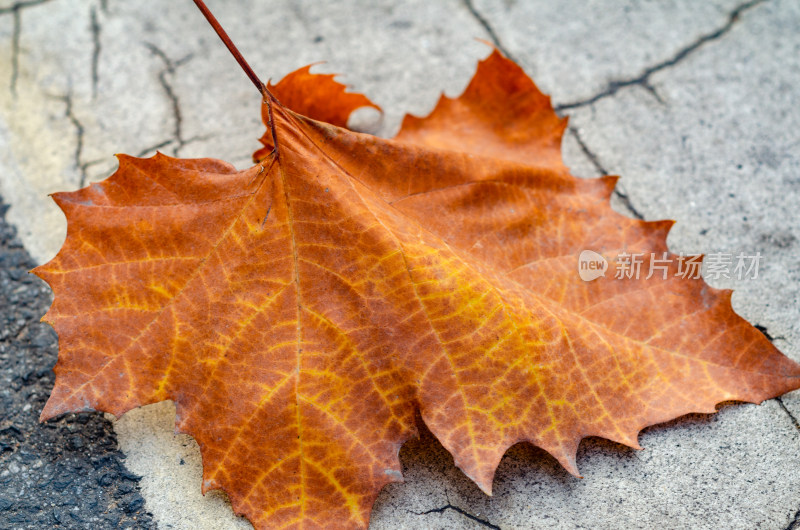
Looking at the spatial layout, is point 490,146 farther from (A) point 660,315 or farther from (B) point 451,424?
(B) point 451,424

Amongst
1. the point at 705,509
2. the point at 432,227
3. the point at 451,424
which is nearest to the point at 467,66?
the point at 432,227

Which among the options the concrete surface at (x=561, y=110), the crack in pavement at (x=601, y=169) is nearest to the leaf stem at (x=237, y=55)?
the concrete surface at (x=561, y=110)

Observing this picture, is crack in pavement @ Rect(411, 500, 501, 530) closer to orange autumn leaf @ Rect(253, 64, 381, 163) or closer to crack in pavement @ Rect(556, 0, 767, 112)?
orange autumn leaf @ Rect(253, 64, 381, 163)

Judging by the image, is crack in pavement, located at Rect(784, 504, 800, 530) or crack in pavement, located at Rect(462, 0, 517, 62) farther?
crack in pavement, located at Rect(462, 0, 517, 62)

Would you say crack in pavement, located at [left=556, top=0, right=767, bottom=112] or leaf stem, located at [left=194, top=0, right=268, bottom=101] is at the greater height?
leaf stem, located at [left=194, top=0, right=268, bottom=101]

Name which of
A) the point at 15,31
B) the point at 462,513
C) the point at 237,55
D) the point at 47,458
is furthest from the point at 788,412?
the point at 15,31

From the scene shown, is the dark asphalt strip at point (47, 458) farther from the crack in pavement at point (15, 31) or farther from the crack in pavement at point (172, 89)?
the crack in pavement at point (15, 31)

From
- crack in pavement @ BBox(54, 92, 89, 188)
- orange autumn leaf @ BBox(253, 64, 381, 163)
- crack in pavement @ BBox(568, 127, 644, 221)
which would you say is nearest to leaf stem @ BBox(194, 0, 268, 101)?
orange autumn leaf @ BBox(253, 64, 381, 163)

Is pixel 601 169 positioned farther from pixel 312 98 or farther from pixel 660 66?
pixel 312 98
